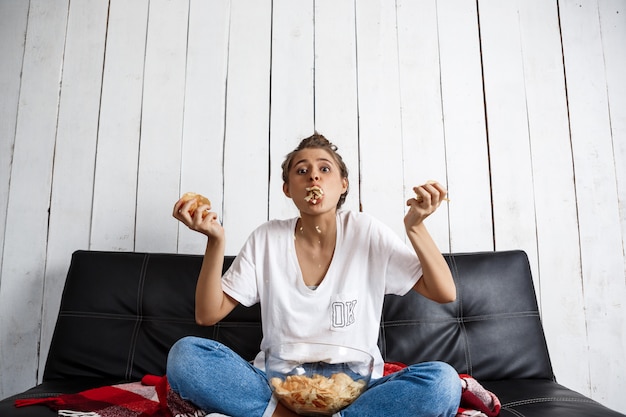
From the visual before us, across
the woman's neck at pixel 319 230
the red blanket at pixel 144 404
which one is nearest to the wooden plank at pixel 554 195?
the red blanket at pixel 144 404

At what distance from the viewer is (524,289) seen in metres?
1.60

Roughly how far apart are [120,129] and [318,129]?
0.80m

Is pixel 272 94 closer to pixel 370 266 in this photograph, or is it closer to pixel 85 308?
pixel 370 266

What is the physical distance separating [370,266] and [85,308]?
0.93m

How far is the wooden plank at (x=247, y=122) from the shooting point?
6.19 ft

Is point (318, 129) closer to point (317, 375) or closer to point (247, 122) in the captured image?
point (247, 122)

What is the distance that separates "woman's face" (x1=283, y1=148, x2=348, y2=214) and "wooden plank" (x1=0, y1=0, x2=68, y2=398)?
1.12 meters

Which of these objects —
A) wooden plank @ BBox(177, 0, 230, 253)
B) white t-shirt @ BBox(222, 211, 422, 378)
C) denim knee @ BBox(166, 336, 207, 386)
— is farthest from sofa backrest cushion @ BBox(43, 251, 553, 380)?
denim knee @ BBox(166, 336, 207, 386)

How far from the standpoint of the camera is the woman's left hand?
46.4 inches

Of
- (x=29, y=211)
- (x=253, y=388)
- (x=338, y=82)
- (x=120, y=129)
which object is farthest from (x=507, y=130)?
(x=29, y=211)

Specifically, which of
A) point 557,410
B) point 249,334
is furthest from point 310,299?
point 557,410

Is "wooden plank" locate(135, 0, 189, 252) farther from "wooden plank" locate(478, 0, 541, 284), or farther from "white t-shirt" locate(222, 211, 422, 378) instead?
"wooden plank" locate(478, 0, 541, 284)

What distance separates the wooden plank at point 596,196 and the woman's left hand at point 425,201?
1.05 m

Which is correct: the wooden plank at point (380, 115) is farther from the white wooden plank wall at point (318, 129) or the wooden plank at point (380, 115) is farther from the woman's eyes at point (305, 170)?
the woman's eyes at point (305, 170)
